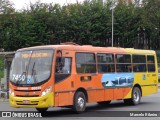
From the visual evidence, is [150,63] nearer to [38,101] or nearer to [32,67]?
[32,67]

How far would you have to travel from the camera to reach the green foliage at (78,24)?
6450cm

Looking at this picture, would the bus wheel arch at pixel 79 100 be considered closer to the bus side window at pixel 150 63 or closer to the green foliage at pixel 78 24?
the bus side window at pixel 150 63

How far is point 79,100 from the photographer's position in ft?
57.9

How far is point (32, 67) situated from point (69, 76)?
4.98 ft

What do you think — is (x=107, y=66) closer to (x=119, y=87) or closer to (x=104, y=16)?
(x=119, y=87)

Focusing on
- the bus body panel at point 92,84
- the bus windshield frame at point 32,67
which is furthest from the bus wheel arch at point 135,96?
the bus windshield frame at point 32,67

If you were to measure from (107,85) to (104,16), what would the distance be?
48.7 meters

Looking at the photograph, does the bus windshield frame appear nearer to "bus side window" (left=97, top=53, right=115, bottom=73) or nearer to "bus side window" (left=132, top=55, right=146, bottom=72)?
"bus side window" (left=97, top=53, right=115, bottom=73)

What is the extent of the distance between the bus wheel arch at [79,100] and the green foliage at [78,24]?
45.5 metres

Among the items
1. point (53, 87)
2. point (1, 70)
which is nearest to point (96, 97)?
point (53, 87)

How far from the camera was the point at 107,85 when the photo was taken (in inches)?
776

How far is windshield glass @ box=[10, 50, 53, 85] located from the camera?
1657 centimetres

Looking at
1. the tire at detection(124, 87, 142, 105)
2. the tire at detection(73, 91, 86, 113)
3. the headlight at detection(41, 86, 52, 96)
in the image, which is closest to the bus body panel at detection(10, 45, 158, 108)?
the headlight at detection(41, 86, 52, 96)

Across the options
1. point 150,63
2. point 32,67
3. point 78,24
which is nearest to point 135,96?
point 150,63
